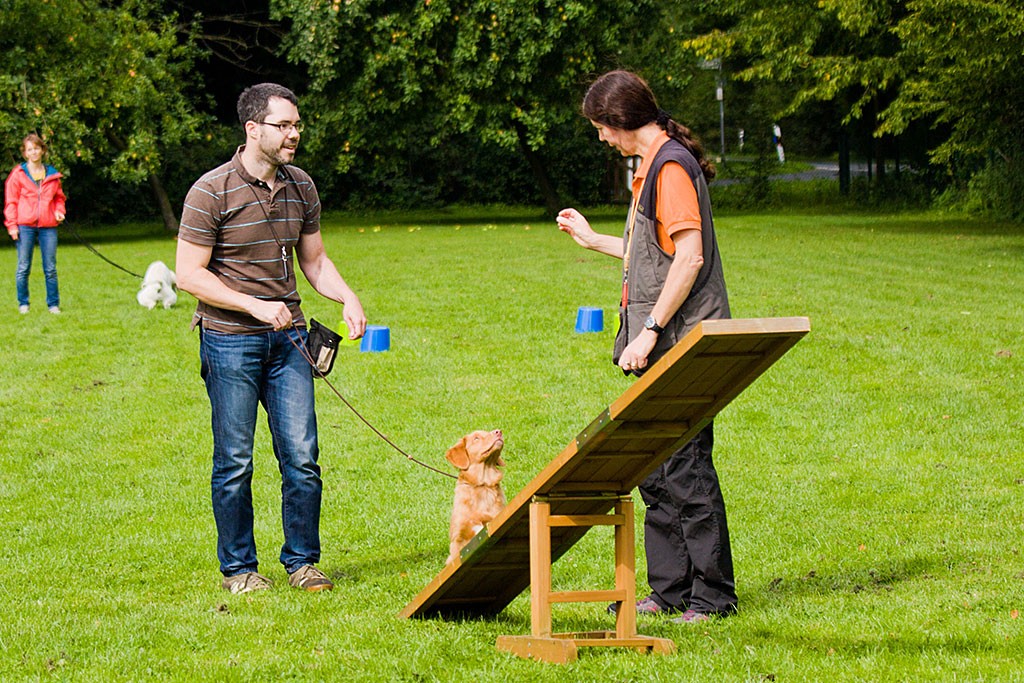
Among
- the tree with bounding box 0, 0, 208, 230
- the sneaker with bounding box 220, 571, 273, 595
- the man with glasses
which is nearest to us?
the man with glasses

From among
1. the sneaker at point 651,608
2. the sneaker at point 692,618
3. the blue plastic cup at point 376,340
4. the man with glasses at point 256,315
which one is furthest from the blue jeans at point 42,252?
the sneaker at point 692,618

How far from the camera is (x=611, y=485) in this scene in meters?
4.78

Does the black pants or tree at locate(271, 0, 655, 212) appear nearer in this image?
the black pants

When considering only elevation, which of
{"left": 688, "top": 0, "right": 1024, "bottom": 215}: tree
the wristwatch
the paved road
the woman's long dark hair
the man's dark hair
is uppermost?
{"left": 688, "top": 0, "right": 1024, "bottom": 215}: tree

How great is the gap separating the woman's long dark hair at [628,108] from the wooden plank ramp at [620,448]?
1097mm

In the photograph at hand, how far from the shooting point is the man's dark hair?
18.1 ft

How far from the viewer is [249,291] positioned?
18.6 feet

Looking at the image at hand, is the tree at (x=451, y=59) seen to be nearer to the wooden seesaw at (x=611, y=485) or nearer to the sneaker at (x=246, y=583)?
the sneaker at (x=246, y=583)

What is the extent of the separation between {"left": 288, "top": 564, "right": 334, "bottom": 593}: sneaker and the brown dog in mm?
599

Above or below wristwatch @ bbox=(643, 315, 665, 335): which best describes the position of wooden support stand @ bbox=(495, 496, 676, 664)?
below

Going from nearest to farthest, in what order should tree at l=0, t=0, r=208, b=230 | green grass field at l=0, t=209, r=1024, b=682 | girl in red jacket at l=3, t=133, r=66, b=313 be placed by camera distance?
green grass field at l=0, t=209, r=1024, b=682 < girl in red jacket at l=3, t=133, r=66, b=313 < tree at l=0, t=0, r=208, b=230

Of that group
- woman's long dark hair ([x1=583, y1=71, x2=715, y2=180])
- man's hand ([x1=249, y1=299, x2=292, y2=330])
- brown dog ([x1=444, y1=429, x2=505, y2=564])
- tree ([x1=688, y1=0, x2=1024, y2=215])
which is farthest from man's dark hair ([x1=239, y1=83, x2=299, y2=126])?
tree ([x1=688, y1=0, x2=1024, y2=215])

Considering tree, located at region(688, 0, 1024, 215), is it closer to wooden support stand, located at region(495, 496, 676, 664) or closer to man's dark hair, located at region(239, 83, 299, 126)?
man's dark hair, located at region(239, 83, 299, 126)

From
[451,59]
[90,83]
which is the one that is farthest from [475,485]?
[451,59]
